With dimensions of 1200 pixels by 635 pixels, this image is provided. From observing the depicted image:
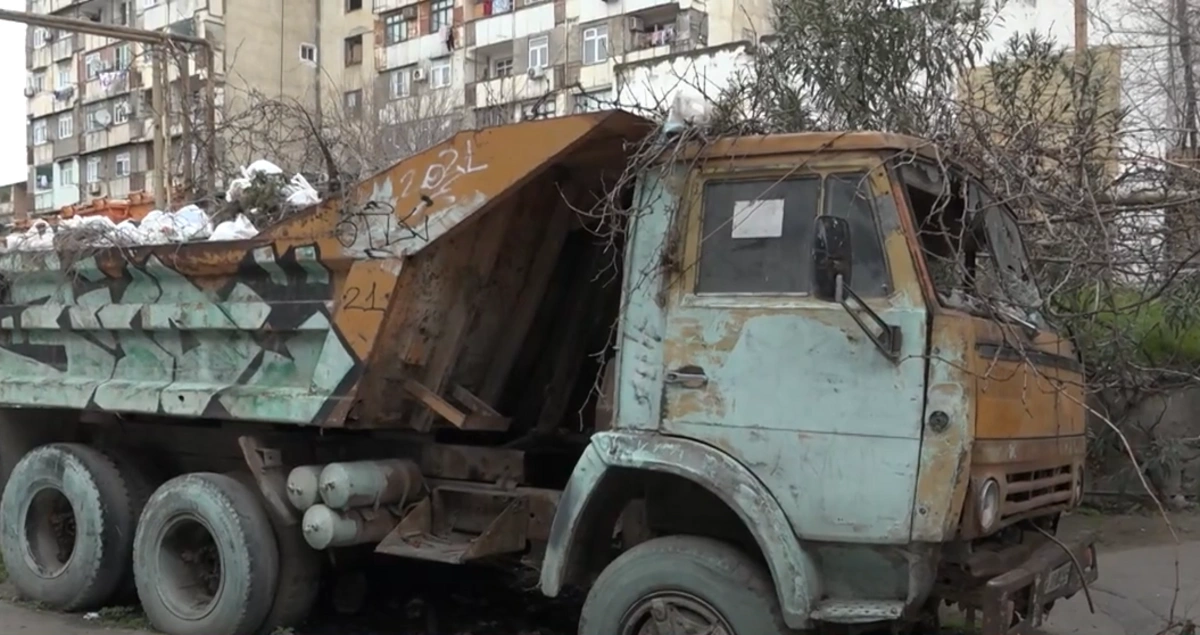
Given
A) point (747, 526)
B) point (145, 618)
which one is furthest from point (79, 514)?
point (747, 526)

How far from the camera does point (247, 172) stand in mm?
6250

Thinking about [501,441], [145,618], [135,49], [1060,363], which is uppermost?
[135,49]

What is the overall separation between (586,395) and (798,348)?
1.88 meters

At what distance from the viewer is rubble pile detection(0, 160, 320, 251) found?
587 centimetres

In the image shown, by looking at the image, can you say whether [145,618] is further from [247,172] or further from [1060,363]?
[1060,363]

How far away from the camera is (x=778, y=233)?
4.31 meters

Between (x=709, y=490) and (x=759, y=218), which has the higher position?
(x=759, y=218)

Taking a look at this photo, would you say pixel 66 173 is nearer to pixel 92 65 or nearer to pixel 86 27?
pixel 92 65

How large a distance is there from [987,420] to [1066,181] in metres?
2.05

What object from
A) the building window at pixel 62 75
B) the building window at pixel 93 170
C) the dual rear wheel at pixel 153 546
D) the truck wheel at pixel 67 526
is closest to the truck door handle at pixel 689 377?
the dual rear wheel at pixel 153 546

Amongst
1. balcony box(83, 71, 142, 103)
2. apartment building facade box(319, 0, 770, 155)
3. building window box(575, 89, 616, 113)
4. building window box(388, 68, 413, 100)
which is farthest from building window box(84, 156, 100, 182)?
building window box(575, 89, 616, 113)

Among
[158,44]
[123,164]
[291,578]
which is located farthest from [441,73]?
[291,578]

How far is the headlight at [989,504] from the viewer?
400 centimetres

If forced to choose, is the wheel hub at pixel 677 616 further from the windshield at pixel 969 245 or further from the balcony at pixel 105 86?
the balcony at pixel 105 86
